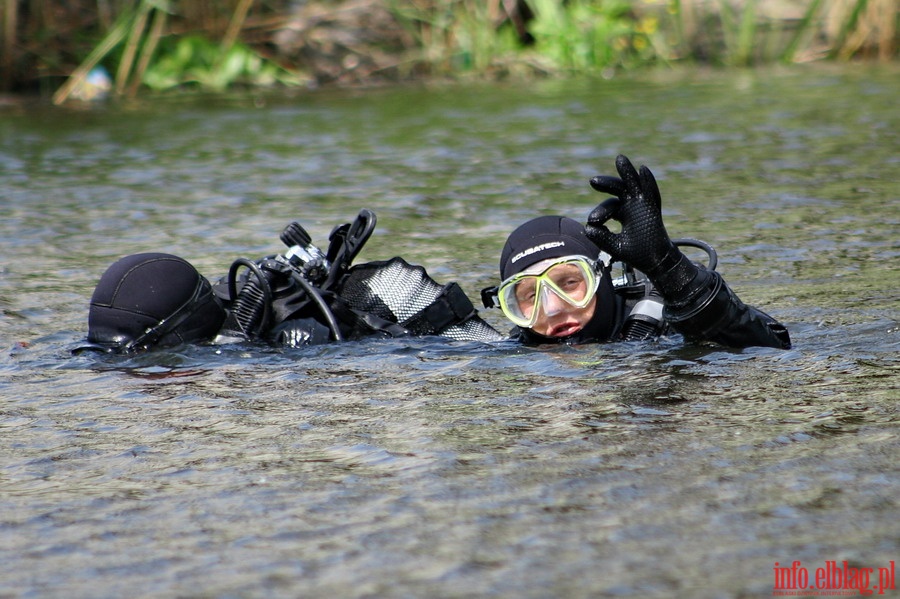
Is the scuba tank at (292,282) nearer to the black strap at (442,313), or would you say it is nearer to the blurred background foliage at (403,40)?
the black strap at (442,313)

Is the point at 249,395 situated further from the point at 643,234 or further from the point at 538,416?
the point at 643,234

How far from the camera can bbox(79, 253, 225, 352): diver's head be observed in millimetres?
4699

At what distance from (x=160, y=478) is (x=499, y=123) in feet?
32.9

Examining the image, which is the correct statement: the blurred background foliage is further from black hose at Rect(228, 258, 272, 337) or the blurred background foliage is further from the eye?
the eye

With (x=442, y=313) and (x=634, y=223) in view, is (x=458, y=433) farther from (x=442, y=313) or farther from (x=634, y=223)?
(x=442, y=313)

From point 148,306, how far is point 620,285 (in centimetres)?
189

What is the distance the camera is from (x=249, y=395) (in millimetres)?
4320

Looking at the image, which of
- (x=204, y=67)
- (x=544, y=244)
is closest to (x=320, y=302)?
(x=544, y=244)

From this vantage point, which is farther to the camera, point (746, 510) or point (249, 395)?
point (249, 395)

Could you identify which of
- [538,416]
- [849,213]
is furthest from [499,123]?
[538,416]

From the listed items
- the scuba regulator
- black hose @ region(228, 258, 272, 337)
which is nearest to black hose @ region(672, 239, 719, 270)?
the scuba regulator

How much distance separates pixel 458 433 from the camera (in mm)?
3703

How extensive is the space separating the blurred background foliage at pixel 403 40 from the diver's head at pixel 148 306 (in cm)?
1221

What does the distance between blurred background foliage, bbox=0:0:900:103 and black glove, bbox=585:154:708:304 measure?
13352 mm
